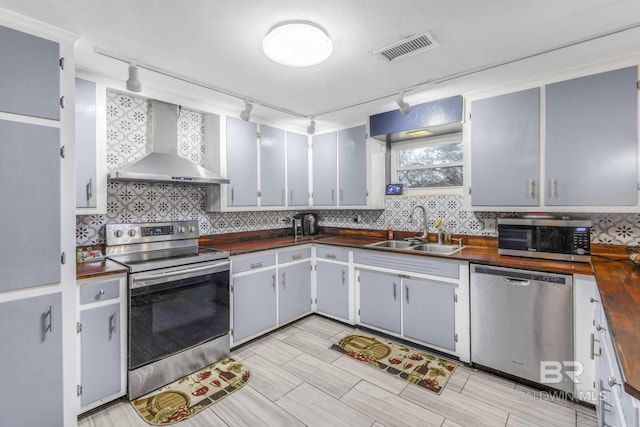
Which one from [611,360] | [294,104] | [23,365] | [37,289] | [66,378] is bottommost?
[66,378]

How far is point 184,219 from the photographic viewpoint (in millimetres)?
2986

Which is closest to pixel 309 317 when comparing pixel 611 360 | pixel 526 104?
pixel 611 360

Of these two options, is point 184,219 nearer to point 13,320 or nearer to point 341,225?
point 13,320

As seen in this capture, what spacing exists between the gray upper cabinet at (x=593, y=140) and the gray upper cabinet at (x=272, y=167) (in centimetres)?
259

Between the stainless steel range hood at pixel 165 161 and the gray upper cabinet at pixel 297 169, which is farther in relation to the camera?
the gray upper cabinet at pixel 297 169

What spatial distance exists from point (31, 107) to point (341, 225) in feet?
10.4

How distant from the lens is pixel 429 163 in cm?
338

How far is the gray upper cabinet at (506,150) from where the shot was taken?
2.37 meters

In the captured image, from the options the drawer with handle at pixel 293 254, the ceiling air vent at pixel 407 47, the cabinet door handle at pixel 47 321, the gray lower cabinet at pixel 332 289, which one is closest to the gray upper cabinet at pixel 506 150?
the ceiling air vent at pixel 407 47

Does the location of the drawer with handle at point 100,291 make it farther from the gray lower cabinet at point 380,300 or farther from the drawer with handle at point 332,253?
the gray lower cabinet at point 380,300

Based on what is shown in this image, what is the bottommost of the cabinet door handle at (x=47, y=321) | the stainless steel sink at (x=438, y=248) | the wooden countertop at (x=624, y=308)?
the cabinet door handle at (x=47, y=321)

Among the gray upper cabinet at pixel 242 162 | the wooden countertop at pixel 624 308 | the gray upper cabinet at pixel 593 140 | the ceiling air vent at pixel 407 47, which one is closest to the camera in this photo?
the wooden countertop at pixel 624 308

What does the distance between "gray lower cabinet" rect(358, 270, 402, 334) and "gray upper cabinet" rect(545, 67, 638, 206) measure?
148 centimetres

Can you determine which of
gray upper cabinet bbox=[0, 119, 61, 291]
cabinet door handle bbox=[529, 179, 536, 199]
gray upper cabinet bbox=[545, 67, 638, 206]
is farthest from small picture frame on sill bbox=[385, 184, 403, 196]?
gray upper cabinet bbox=[0, 119, 61, 291]
